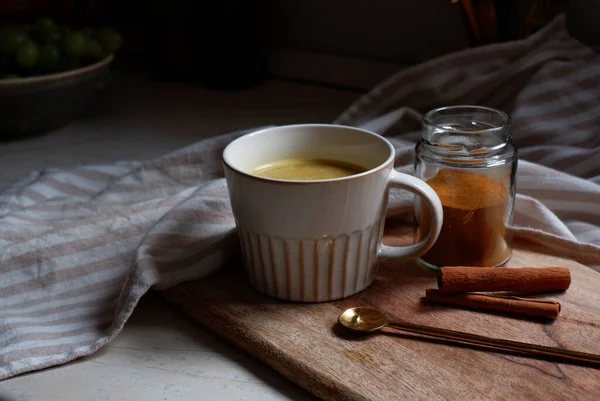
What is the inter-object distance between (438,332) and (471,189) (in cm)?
17

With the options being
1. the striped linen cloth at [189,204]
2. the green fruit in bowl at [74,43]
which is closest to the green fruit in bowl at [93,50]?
the green fruit in bowl at [74,43]

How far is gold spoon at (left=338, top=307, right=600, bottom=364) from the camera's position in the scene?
0.55 metres

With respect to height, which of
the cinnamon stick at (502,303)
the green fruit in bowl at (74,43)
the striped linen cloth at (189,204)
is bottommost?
the cinnamon stick at (502,303)

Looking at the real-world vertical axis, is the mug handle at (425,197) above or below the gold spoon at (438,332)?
above

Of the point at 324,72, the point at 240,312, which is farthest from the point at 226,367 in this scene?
the point at 324,72

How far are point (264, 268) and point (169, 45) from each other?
0.80m

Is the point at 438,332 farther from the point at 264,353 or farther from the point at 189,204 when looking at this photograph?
the point at 189,204

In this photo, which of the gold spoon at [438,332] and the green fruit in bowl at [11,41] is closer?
the gold spoon at [438,332]

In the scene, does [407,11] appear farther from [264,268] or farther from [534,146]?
[264,268]

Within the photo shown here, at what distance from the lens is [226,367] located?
0.58m

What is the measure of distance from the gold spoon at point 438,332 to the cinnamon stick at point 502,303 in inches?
2.1

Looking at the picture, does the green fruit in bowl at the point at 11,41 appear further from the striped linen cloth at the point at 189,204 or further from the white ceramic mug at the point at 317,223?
the white ceramic mug at the point at 317,223

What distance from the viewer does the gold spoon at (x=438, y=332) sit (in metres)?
0.55

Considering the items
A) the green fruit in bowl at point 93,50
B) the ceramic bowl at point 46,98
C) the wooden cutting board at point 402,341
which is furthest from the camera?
the green fruit in bowl at point 93,50
